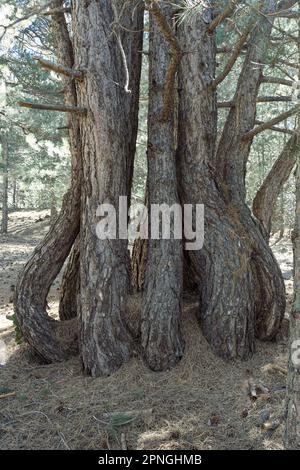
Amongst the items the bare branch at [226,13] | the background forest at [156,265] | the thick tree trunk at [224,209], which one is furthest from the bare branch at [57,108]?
the bare branch at [226,13]

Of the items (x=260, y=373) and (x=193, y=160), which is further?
(x=193, y=160)

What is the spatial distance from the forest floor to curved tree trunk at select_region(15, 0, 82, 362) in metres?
0.22

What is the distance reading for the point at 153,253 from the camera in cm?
423

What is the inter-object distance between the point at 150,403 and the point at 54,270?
182cm

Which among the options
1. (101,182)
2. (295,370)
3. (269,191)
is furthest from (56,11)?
(295,370)

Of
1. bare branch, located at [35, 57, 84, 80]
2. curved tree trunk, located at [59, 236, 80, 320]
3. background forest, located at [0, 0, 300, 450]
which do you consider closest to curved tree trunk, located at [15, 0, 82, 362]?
background forest, located at [0, 0, 300, 450]

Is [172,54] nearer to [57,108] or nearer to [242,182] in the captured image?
[57,108]

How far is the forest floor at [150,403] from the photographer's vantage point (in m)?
3.05

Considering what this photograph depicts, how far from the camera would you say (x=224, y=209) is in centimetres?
445

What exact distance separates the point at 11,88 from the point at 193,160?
4873 millimetres

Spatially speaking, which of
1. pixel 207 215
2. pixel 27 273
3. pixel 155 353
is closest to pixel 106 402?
pixel 155 353

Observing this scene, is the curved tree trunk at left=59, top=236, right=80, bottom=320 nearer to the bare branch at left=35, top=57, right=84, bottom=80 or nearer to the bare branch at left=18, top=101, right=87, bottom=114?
the bare branch at left=18, top=101, right=87, bottom=114

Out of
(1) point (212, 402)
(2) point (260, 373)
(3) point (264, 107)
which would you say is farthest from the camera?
(3) point (264, 107)
